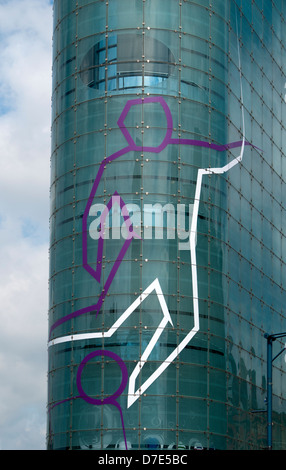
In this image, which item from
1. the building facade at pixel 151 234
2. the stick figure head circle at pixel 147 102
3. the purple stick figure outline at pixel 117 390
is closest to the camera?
the purple stick figure outline at pixel 117 390

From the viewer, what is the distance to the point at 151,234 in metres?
71.2

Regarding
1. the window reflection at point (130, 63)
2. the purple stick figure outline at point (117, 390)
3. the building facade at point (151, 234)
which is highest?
the window reflection at point (130, 63)

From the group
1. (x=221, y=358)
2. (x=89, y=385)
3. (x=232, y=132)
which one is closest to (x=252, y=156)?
(x=232, y=132)

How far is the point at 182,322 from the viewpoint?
7044 cm

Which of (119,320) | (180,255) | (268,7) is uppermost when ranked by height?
(268,7)

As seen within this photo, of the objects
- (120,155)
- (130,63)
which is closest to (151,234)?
(120,155)

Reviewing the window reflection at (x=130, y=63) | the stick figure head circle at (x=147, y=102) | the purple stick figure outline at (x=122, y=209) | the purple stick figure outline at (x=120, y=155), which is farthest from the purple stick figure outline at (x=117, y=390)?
the window reflection at (x=130, y=63)

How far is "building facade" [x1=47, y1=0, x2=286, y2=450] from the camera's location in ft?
227

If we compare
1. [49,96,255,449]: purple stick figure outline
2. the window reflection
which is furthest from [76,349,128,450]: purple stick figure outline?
the window reflection

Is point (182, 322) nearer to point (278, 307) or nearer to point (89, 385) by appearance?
point (89, 385)

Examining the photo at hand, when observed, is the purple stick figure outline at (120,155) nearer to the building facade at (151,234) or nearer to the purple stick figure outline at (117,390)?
the building facade at (151,234)

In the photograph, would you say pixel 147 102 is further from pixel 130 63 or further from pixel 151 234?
pixel 151 234

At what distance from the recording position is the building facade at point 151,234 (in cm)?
6925

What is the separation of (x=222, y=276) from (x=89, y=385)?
1245 centimetres
